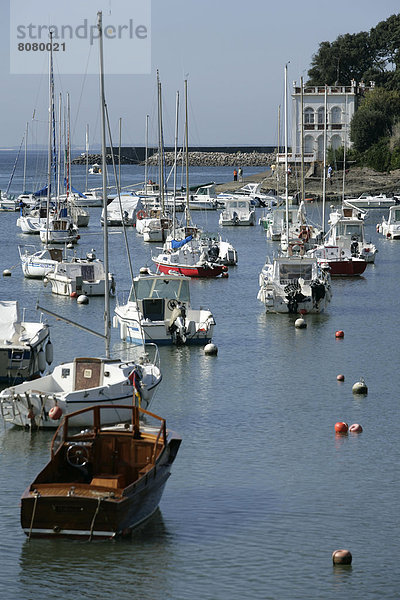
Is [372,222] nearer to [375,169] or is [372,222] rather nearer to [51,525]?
[375,169]

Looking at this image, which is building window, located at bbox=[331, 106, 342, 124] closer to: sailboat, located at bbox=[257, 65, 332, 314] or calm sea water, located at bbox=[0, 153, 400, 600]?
sailboat, located at bbox=[257, 65, 332, 314]

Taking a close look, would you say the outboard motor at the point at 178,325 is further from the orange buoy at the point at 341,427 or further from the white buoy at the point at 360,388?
the orange buoy at the point at 341,427

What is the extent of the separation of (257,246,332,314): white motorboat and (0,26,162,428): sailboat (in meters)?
18.8

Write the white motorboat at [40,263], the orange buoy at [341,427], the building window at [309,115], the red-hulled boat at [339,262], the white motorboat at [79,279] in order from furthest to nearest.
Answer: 1. the building window at [309,115]
2. the red-hulled boat at [339,262]
3. the white motorboat at [40,263]
4. the white motorboat at [79,279]
5. the orange buoy at [341,427]

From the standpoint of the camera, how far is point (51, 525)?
65.1 ft

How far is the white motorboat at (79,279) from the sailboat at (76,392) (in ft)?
78.9

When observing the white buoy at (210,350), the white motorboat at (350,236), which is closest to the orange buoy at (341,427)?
the white buoy at (210,350)

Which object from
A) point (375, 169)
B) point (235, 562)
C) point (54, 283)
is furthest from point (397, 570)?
point (375, 169)

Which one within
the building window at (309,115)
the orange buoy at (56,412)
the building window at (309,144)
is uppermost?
the building window at (309,115)

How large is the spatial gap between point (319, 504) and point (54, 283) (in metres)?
33.2

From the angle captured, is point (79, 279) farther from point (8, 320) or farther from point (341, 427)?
point (341, 427)

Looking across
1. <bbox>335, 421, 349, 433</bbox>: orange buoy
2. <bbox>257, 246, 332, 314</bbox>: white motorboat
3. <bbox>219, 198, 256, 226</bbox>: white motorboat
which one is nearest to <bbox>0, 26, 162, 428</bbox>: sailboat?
<bbox>335, 421, 349, 433</bbox>: orange buoy

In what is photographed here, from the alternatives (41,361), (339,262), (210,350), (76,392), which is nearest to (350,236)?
(339,262)

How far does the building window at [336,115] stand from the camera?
141050 mm
